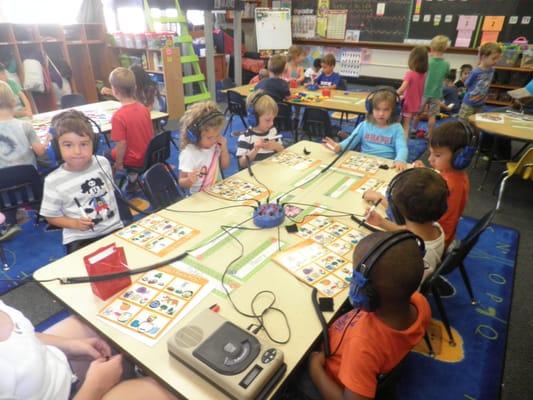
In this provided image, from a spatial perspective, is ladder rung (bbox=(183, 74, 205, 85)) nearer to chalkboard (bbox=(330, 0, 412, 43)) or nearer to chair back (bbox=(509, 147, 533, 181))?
chalkboard (bbox=(330, 0, 412, 43))

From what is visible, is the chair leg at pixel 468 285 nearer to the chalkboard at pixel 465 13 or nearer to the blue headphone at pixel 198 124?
the blue headphone at pixel 198 124

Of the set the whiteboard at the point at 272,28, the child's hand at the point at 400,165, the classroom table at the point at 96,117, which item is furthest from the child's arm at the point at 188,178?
the whiteboard at the point at 272,28

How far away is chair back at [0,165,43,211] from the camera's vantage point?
2.32 meters

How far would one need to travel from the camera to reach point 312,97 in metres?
4.61

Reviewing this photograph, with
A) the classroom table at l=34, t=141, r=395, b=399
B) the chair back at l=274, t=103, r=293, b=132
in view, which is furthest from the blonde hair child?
the chair back at l=274, t=103, r=293, b=132

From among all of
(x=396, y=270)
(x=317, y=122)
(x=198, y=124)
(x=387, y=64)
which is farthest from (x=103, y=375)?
(x=387, y=64)

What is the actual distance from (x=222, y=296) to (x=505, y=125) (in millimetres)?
3674

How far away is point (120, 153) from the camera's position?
3084 mm

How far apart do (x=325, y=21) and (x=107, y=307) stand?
28.5 feet

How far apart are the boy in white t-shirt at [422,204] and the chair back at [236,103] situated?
3.51 metres

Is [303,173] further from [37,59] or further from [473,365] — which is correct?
[37,59]

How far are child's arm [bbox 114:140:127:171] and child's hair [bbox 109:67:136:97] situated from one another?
1.50 ft

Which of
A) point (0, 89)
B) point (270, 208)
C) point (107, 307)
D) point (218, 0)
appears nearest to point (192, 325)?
point (107, 307)

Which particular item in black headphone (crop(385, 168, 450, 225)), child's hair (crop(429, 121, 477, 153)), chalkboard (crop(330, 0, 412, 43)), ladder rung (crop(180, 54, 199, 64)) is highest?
chalkboard (crop(330, 0, 412, 43))
